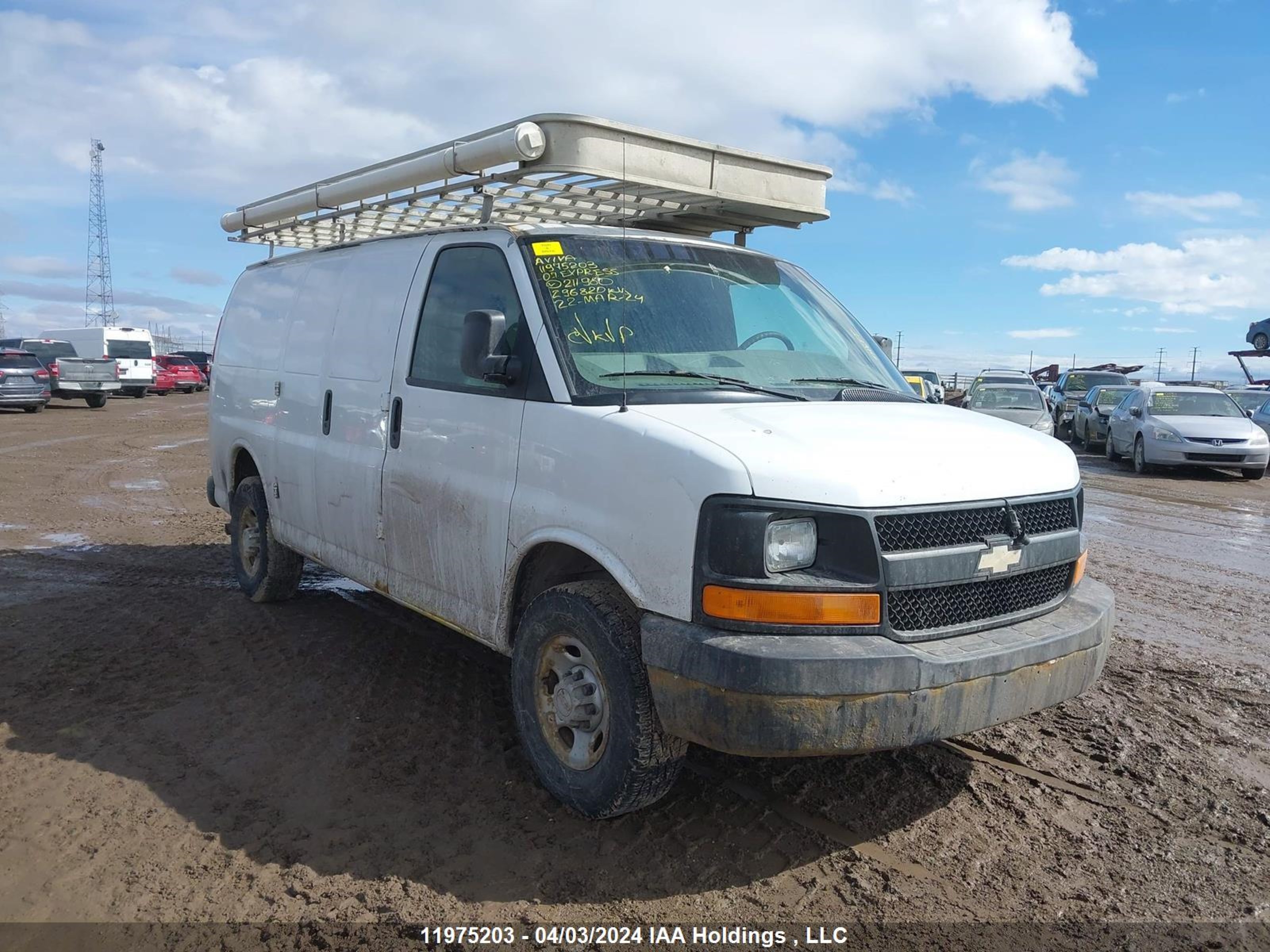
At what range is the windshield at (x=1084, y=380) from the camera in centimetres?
2766

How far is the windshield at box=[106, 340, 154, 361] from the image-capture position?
119ft

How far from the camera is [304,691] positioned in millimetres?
5055

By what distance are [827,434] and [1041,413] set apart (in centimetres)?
1566

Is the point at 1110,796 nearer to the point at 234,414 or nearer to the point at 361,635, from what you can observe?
the point at 361,635

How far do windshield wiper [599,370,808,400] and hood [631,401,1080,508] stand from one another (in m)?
0.12

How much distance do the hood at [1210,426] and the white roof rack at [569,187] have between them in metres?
12.8

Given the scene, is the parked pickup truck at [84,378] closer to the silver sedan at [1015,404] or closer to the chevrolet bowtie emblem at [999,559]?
the silver sedan at [1015,404]

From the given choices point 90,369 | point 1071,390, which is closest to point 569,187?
point 1071,390

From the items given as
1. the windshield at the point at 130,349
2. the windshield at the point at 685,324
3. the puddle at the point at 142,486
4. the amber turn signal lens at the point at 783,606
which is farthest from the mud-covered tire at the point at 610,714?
the windshield at the point at 130,349

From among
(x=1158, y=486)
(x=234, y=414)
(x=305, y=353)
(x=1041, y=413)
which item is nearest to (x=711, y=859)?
(x=305, y=353)

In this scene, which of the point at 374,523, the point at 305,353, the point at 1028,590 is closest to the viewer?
the point at 1028,590

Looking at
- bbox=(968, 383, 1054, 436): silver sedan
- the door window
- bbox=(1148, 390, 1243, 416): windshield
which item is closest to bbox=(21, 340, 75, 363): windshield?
bbox=(968, 383, 1054, 436): silver sedan

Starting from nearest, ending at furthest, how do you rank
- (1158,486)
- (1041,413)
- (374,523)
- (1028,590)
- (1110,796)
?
(1028,590) < (1110,796) < (374,523) < (1158,486) < (1041,413)

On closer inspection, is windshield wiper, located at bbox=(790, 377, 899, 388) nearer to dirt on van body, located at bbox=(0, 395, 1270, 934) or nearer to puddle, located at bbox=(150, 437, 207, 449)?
dirt on van body, located at bbox=(0, 395, 1270, 934)
